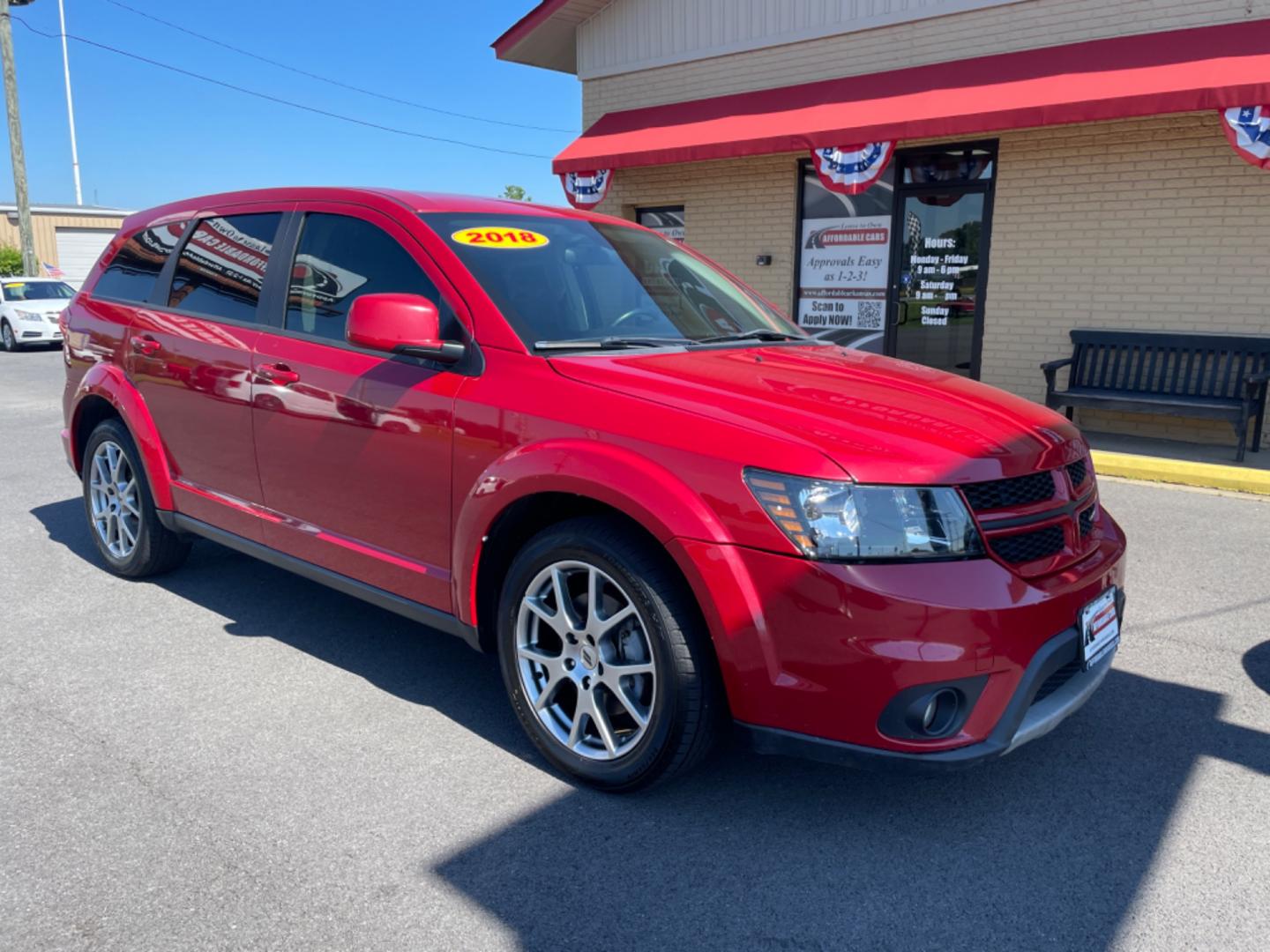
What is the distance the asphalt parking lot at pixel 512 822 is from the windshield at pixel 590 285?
1437mm

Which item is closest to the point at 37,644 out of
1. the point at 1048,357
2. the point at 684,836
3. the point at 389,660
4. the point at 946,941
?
the point at 389,660

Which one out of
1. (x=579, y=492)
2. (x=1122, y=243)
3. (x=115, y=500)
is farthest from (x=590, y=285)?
(x=1122, y=243)

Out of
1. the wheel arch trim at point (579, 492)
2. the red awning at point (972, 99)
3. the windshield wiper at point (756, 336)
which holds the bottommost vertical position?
the wheel arch trim at point (579, 492)

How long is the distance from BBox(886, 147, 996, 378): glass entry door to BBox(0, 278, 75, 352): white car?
17.0 m

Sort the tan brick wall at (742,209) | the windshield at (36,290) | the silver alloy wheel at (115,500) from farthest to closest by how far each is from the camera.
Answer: the windshield at (36,290)
the tan brick wall at (742,209)
the silver alloy wheel at (115,500)

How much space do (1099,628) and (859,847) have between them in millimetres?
944

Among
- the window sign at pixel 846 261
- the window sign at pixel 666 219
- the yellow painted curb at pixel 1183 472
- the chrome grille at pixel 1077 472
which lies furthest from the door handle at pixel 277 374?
the window sign at pixel 666 219

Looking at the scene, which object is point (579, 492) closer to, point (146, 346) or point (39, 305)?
point (146, 346)

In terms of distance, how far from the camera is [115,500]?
16.3 ft

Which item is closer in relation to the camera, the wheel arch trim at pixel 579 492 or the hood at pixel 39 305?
the wheel arch trim at pixel 579 492

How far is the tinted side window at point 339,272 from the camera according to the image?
358 cm

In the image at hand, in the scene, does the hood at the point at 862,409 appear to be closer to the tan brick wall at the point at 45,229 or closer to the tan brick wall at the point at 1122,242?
the tan brick wall at the point at 1122,242

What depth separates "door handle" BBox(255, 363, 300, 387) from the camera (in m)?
3.77

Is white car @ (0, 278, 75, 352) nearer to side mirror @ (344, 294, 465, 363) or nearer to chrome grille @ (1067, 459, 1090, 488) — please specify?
side mirror @ (344, 294, 465, 363)
